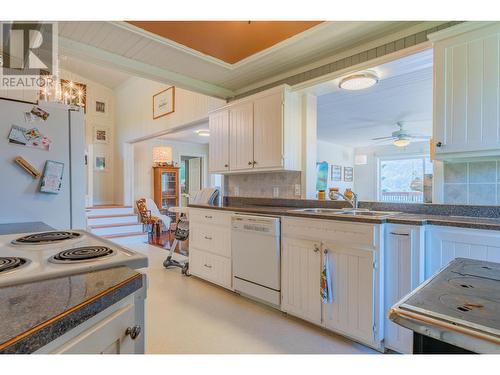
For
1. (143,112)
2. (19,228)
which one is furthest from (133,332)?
(143,112)

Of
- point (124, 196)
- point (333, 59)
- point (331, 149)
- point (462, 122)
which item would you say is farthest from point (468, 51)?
point (124, 196)

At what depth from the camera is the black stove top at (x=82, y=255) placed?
906mm

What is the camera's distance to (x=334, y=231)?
204 centimetres

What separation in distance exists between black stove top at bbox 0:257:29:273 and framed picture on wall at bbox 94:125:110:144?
7.57m

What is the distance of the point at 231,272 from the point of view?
2898 millimetres

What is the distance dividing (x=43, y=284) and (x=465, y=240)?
80.4 inches

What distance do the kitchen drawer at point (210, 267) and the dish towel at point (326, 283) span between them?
1.16 metres

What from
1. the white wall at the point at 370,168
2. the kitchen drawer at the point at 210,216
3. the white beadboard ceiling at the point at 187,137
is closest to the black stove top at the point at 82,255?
the kitchen drawer at the point at 210,216

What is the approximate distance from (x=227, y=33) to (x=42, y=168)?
5.92 ft

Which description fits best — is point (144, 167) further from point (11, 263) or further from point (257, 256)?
point (11, 263)

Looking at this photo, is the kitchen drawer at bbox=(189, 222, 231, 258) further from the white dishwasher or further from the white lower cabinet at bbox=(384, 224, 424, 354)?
the white lower cabinet at bbox=(384, 224, 424, 354)

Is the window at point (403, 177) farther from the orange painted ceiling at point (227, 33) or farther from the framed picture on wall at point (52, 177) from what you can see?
the framed picture on wall at point (52, 177)

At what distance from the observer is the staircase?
5934 millimetres

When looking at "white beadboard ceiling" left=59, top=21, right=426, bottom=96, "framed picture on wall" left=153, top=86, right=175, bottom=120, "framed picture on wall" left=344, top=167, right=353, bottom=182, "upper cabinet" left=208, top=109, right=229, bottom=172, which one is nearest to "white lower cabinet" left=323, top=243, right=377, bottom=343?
"white beadboard ceiling" left=59, top=21, right=426, bottom=96
